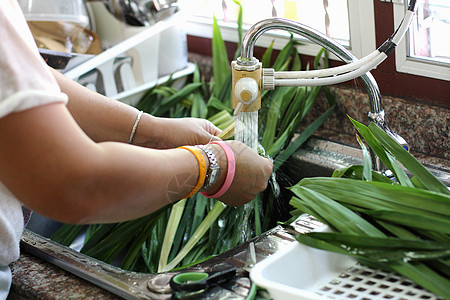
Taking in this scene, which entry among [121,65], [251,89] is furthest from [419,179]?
[121,65]

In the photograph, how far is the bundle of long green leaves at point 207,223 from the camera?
118 centimetres

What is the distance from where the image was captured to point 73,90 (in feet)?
3.47

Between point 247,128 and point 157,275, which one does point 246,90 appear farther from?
point 157,275

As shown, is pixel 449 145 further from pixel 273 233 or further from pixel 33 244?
pixel 33 244

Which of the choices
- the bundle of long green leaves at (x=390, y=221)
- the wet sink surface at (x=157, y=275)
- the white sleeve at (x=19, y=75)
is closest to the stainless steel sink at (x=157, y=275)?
the wet sink surface at (x=157, y=275)

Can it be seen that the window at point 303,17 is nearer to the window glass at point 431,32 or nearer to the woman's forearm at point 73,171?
the window glass at point 431,32

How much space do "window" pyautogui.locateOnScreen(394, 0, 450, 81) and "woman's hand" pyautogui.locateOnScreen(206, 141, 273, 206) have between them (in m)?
0.54

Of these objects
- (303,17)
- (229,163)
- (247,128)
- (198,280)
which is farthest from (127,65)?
(198,280)

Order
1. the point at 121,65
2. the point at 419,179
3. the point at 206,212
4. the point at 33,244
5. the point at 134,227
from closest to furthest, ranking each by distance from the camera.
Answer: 1. the point at 419,179
2. the point at 33,244
3. the point at 134,227
4. the point at 206,212
5. the point at 121,65

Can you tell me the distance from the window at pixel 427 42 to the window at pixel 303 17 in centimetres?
9

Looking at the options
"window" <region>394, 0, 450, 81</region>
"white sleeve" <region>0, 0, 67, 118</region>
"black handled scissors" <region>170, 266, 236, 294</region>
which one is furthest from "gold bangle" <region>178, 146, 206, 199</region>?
"window" <region>394, 0, 450, 81</region>

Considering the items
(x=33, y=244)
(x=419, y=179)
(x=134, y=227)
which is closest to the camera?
(x=419, y=179)

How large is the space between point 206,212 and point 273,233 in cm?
30

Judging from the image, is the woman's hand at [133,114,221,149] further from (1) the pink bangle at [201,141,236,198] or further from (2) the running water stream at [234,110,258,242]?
(1) the pink bangle at [201,141,236,198]
